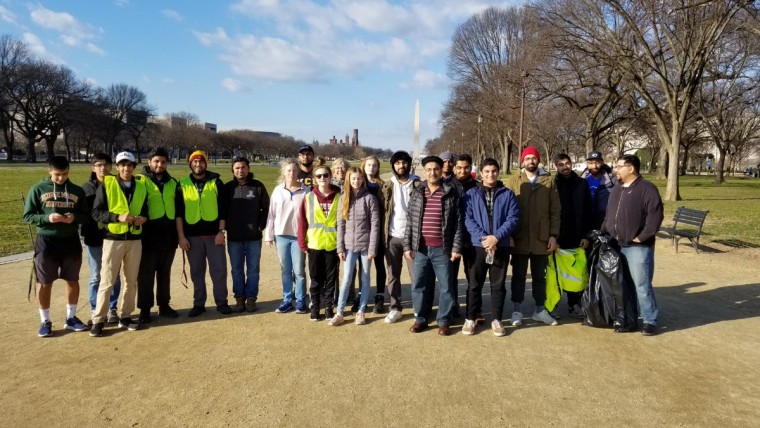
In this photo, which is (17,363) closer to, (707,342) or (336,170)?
(336,170)

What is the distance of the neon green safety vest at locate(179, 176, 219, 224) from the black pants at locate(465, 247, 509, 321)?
303cm

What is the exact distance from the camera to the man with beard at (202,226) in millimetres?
5285

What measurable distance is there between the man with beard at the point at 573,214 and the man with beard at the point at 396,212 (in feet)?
6.28

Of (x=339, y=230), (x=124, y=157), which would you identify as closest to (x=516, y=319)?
(x=339, y=230)

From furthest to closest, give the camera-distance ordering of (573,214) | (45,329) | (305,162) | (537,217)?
(305,162)
(573,214)
(537,217)
(45,329)

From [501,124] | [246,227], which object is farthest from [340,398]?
[501,124]

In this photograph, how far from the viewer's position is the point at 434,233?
15.5 feet

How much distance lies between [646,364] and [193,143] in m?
84.9

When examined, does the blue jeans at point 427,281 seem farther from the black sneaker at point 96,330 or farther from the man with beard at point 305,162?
the black sneaker at point 96,330

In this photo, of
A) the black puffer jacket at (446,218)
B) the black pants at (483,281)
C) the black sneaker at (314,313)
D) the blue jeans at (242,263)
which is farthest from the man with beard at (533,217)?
the blue jeans at (242,263)

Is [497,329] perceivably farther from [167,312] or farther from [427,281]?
[167,312]

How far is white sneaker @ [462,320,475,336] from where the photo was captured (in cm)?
480

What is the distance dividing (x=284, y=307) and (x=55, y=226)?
2512 mm

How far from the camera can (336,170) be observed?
545 centimetres
